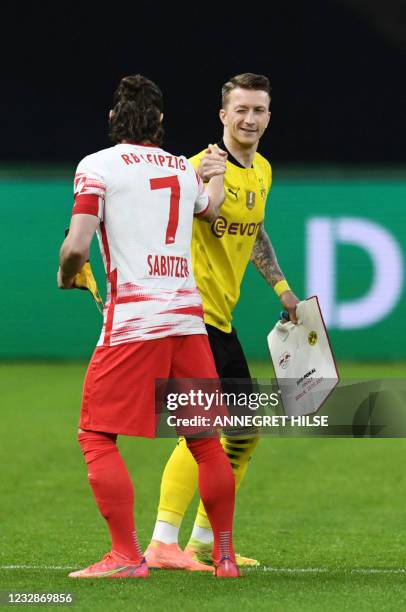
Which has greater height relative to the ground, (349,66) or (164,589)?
(349,66)

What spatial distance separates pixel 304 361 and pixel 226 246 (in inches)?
23.8

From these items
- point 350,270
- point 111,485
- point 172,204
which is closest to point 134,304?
point 172,204

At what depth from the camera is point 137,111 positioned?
5.55 metres

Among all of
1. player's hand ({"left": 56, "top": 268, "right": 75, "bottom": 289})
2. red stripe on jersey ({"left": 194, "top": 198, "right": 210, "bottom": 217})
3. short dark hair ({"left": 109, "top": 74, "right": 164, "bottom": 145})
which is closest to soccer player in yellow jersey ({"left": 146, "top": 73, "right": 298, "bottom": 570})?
red stripe on jersey ({"left": 194, "top": 198, "right": 210, "bottom": 217})

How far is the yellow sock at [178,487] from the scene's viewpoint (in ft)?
20.6

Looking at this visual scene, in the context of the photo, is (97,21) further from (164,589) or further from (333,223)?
(164,589)

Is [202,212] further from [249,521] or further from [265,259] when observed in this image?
[249,521]

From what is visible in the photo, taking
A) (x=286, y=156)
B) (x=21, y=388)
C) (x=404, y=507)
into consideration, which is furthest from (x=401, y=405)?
(x=286, y=156)

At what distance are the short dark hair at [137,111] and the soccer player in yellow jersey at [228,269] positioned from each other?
2.04 feet

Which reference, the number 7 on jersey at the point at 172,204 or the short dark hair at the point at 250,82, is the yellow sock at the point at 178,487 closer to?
the number 7 on jersey at the point at 172,204

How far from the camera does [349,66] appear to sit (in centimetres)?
2094

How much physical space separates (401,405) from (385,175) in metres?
9.76

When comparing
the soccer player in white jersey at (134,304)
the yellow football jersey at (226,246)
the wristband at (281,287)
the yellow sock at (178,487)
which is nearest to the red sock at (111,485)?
the soccer player in white jersey at (134,304)

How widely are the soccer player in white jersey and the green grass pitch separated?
0.34 meters
